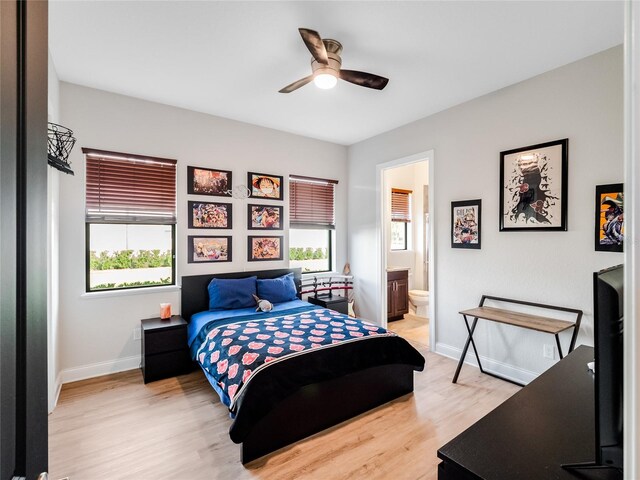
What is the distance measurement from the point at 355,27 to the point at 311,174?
2.63 metres

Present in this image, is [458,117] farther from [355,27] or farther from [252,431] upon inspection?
[252,431]

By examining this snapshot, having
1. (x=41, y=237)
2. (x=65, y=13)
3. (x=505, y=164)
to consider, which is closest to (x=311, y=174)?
(x=505, y=164)

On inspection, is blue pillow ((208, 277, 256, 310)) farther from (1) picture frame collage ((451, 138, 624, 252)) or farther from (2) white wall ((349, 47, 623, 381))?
(1) picture frame collage ((451, 138, 624, 252))

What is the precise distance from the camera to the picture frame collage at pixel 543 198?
250 cm

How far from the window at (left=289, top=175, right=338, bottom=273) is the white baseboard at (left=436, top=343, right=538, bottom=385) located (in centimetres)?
213

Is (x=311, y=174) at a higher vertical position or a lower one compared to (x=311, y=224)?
higher

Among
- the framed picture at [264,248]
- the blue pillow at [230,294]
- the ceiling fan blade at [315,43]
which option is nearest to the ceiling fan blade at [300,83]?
the ceiling fan blade at [315,43]

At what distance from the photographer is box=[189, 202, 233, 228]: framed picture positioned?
3.77m

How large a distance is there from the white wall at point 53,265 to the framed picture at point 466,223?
391 centimetres

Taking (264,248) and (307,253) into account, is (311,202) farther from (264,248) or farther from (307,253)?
(264,248)

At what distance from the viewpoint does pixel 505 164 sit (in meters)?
3.17

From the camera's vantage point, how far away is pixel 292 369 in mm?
2211

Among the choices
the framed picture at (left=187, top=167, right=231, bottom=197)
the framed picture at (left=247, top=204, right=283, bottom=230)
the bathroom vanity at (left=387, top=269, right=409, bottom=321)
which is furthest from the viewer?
the bathroom vanity at (left=387, top=269, right=409, bottom=321)

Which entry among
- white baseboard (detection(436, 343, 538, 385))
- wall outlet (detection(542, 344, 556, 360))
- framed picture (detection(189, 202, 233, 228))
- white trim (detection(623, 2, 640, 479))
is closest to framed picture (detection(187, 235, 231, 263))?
framed picture (detection(189, 202, 233, 228))
